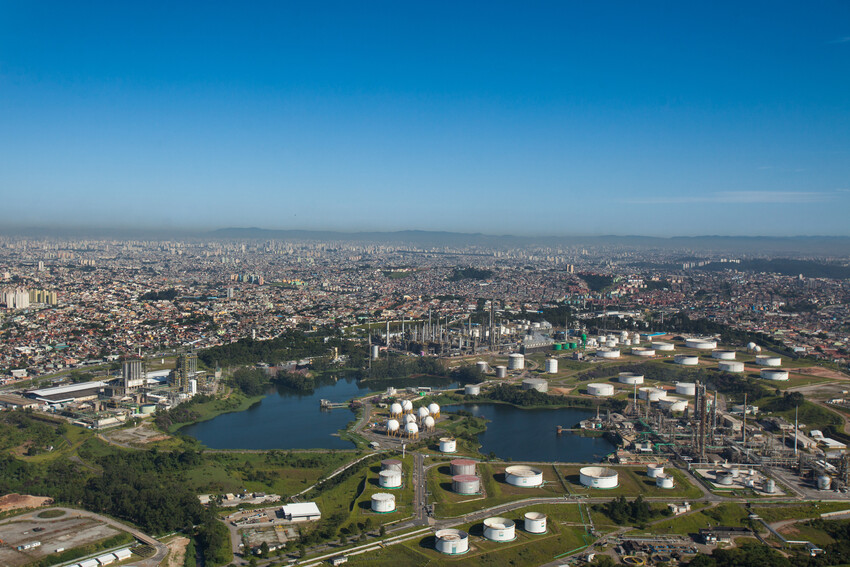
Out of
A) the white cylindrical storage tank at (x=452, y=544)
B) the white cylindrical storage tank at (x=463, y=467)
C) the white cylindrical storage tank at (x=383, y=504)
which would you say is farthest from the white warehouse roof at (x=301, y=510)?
the white cylindrical storage tank at (x=463, y=467)

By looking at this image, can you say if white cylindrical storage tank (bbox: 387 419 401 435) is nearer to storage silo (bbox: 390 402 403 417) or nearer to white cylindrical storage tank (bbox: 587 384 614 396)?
storage silo (bbox: 390 402 403 417)

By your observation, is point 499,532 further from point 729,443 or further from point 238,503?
point 729,443

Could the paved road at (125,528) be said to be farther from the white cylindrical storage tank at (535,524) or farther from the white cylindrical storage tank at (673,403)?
the white cylindrical storage tank at (673,403)

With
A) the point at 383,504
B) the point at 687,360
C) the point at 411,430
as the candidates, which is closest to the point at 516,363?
the point at 687,360

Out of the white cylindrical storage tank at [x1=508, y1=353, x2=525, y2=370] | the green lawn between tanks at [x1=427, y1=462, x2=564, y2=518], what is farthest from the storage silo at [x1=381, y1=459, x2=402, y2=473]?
the white cylindrical storage tank at [x1=508, y1=353, x2=525, y2=370]

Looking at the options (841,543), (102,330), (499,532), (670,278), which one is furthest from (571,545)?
(670,278)

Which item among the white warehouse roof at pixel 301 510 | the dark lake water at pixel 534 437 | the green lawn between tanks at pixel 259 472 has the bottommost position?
the dark lake water at pixel 534 437
